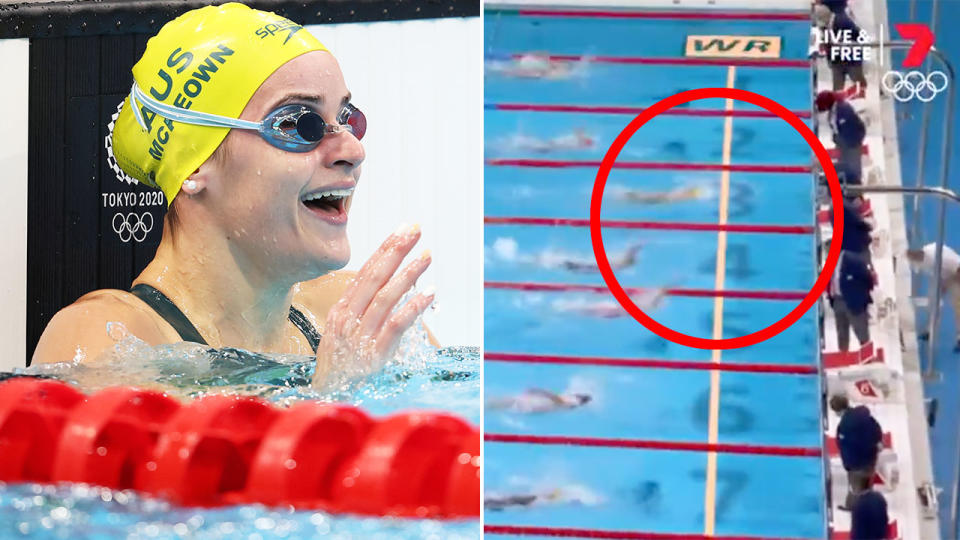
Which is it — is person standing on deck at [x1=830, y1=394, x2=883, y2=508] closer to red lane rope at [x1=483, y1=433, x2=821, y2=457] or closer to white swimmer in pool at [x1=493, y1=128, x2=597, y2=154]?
red lane rope at [x1=483, y1=433, x2=821, y2=457]

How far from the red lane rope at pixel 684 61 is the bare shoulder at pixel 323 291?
0.56 metres

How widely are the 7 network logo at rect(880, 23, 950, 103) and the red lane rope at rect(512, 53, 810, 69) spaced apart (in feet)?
0.62

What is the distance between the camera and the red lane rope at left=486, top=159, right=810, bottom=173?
6.65 feet

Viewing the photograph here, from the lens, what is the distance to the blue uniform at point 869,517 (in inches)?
74.4

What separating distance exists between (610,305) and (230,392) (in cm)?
72

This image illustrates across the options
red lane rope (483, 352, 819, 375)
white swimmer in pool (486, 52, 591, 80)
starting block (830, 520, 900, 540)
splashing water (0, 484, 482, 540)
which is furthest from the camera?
white swimmer in pool (486, 52, 591, 80)

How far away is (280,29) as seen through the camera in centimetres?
195

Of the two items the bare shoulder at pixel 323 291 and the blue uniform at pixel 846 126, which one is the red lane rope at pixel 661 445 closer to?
the bare shoulder at pixel 323 291

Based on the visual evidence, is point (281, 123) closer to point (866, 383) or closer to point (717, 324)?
point (717, 324)

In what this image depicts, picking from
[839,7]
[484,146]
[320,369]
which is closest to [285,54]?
[484,146]

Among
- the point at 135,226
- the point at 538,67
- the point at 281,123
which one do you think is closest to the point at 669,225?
the point at 538,67

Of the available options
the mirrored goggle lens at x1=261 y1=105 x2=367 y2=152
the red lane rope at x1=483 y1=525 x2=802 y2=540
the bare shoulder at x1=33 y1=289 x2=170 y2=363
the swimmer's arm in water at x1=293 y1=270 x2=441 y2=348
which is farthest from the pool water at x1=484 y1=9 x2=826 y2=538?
the bare shoulder at x1=33 y1=289 x2=170 y2=363

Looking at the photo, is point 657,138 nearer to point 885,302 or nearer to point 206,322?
point 885,302

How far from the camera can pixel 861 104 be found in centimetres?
196
